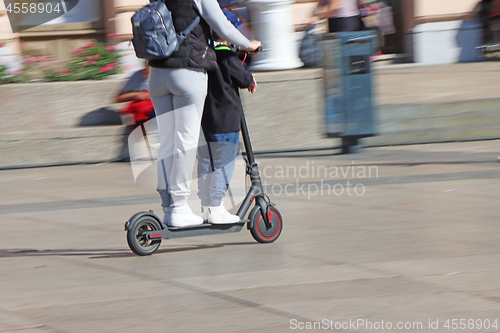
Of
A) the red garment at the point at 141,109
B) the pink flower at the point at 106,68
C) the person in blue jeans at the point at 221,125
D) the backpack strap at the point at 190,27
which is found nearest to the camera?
the backpack strap at the point at 190,27

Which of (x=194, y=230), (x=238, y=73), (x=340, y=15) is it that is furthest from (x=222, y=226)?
(x=340, y=15)

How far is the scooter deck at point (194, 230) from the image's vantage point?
491 centimetres

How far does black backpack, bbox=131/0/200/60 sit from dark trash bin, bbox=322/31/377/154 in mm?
5045

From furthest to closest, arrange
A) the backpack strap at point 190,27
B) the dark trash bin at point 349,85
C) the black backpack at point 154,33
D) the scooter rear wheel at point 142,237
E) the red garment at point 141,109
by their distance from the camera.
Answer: the dark trash bin at point 349,85, the red garment at point 141,109, the scooter rear wheel at point 142,237, the backpack strap at point 190,27, the black backpack at point 154,33

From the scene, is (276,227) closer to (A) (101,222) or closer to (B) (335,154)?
(A) (101,222)

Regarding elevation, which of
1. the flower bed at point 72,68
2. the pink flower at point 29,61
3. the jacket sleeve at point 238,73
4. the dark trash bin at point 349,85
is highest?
the jacket sleeve at point 238,73

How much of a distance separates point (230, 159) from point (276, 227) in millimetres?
592

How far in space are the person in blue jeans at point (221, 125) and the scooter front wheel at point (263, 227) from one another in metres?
0.14

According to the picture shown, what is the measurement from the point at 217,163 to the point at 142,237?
2.13ft

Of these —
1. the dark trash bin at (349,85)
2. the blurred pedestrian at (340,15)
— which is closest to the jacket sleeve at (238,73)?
the dark trash bin at (349,85)

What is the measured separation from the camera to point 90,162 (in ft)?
31.9

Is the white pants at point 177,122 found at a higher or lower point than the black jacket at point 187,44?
lower

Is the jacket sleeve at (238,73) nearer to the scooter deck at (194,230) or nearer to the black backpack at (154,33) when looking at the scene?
the black backpack at (154,33)

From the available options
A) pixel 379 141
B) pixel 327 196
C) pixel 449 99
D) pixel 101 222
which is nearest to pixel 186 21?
pixel 101 222
